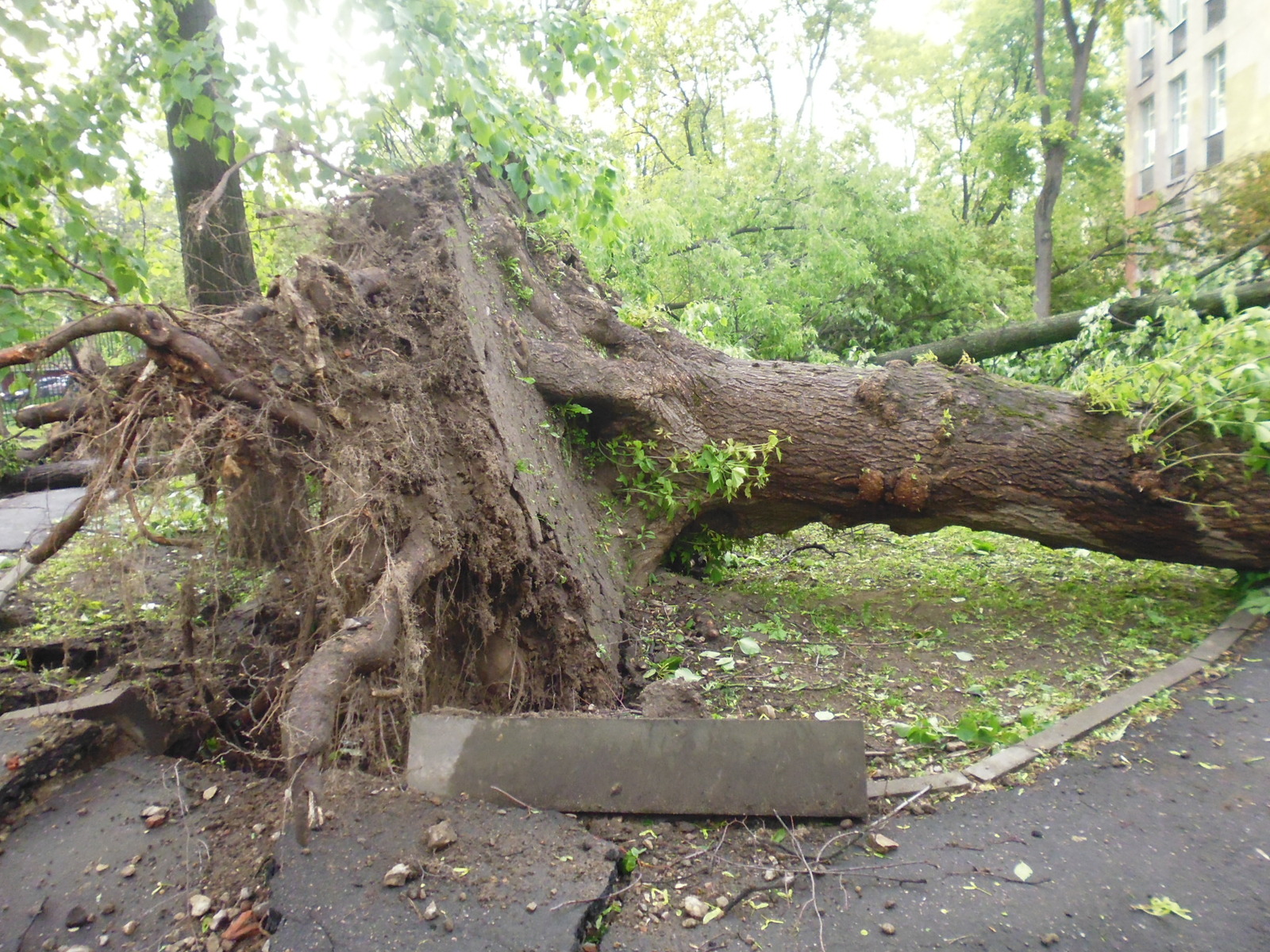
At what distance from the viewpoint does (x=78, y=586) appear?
327 centimetres

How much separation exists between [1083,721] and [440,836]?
277 centimetres

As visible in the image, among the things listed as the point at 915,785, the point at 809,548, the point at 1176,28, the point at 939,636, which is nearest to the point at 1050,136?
the point at 1176,28

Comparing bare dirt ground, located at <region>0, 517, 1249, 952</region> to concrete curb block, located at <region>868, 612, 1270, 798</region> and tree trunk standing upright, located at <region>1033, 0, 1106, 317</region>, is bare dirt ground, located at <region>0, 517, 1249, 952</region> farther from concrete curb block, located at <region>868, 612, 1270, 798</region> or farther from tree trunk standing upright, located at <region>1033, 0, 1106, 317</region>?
tree trunk standing upright, located at <region>1033, 0, 1106, 317</region>

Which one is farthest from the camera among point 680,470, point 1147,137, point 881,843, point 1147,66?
point 1147,137

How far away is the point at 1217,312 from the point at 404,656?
8.57m

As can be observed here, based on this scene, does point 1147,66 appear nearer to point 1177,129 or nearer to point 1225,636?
point 1177,129

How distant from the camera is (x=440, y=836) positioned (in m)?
2.50

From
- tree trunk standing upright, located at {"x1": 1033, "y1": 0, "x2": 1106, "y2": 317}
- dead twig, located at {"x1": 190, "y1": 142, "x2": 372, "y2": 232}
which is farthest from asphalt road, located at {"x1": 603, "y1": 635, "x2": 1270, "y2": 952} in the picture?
tree trunk standing upright, located at {"x1": 1033, "y1": 0, "x2": 1106, "y2": 317}

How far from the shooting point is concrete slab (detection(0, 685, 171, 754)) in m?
3.26

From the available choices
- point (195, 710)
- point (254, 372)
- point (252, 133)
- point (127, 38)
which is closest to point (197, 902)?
point (195, 710)

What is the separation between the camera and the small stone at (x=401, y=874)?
2340 millimetres

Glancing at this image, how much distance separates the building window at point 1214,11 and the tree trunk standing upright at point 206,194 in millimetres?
17770

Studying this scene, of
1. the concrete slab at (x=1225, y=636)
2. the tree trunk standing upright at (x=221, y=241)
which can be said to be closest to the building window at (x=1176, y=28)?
the concrete slab at (x=1225, y=636)

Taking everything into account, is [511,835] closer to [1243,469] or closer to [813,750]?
[813,750]
